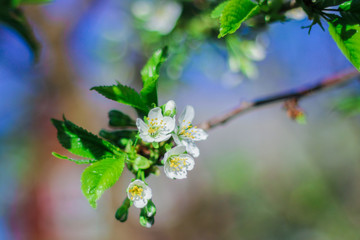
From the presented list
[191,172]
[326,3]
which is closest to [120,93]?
[326,3]

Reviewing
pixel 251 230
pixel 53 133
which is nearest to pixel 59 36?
pixel 53 133

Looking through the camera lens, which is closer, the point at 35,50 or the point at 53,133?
the point at 35,50

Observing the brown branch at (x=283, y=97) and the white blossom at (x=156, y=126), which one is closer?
the white blossom at (x=156, y=126)

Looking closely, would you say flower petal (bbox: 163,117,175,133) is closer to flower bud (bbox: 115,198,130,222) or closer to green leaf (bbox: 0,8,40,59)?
flower bud (bbox: 115,198,130,222)

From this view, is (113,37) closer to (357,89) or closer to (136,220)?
(357,89)

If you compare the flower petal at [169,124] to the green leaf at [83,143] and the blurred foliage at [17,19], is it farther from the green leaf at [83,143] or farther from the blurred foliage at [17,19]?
the blurred foliage at [17,19]

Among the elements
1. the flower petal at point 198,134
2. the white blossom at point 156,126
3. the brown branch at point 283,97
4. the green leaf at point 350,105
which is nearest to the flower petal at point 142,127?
the white blossom at point 156,126

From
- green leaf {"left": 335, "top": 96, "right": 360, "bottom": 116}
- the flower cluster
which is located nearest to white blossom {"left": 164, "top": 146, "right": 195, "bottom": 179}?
the flower cluster
